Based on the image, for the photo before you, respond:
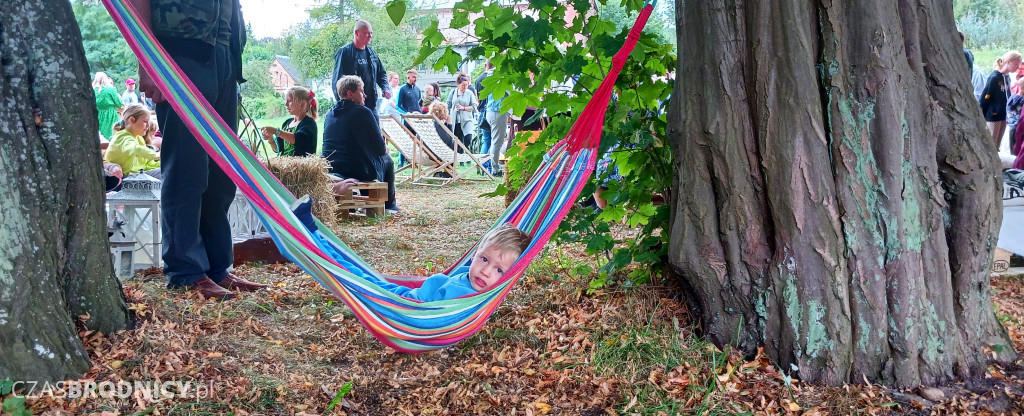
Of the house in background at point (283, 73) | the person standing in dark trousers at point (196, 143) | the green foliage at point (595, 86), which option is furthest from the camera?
the house in background at point (283, 73)

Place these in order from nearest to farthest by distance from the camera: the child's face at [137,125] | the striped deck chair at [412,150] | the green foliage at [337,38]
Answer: the child's face at [137,125]
the striped deck chair at [412,150]
the green foliage at [337,38]

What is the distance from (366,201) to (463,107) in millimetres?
5396

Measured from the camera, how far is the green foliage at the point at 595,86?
2.44 m

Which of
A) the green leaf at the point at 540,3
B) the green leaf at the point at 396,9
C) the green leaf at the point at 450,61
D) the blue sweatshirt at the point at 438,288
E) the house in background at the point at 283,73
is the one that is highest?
the house in background at the point at 283,73

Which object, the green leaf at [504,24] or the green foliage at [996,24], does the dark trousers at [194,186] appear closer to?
the green leaf at [504,24]

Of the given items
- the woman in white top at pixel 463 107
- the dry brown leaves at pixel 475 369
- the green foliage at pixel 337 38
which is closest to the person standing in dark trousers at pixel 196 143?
the dry brown leaves at pixel 475 369

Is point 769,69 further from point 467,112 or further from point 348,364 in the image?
point 467,112

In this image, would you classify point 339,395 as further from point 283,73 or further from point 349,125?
point 283,73

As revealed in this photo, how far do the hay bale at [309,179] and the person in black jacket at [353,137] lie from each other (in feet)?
2.11

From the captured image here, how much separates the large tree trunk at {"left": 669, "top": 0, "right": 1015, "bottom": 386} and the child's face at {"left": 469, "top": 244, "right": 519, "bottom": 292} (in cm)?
66

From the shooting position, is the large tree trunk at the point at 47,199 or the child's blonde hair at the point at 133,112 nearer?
the large tree trunk at the point at 47,199

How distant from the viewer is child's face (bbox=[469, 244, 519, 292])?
8.04ft

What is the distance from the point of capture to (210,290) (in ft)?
9.25

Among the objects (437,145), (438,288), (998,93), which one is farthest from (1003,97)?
(438,288)
